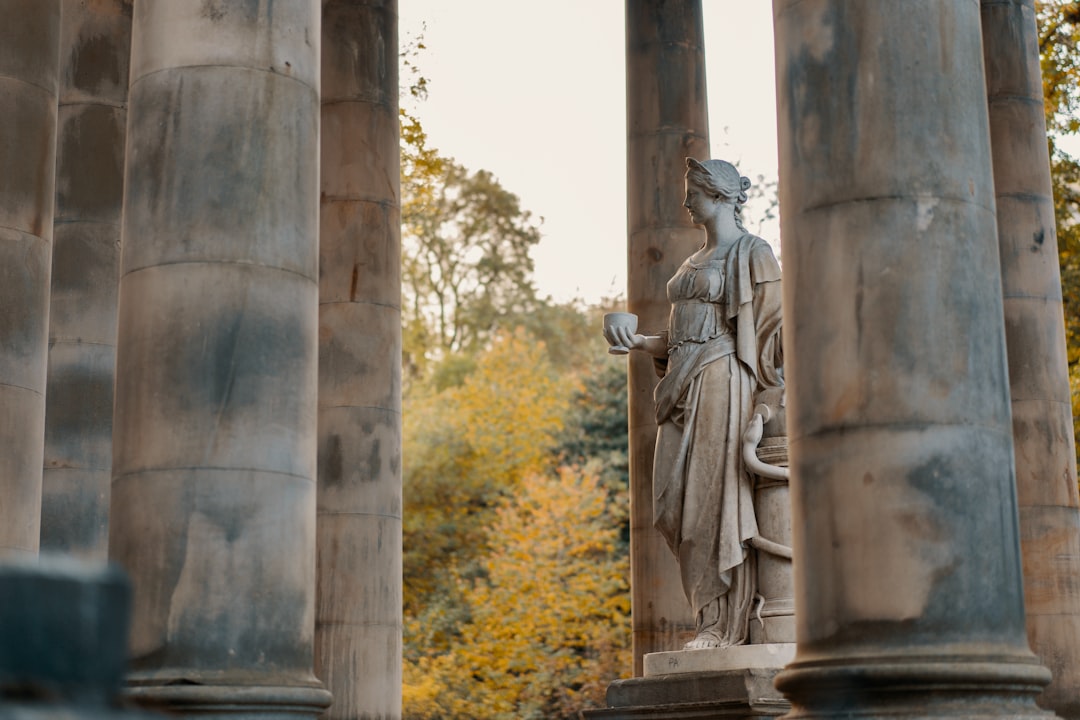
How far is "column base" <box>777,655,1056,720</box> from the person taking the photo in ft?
38.1

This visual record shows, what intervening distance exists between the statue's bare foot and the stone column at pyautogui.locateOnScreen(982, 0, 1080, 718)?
9.41m

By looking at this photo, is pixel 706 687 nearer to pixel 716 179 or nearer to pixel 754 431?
pixel 754 431

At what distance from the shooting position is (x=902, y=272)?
41.8 feet

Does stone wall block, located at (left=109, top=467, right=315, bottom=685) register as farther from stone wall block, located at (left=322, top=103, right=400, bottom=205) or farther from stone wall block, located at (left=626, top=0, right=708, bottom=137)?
stone wall block, located at (left=626, top=0, right=708, bottom=137)

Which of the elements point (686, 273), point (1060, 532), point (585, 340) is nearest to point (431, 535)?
point (585, 340)

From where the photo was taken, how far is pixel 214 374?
48.7ft

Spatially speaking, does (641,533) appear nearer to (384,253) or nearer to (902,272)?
(384,253)

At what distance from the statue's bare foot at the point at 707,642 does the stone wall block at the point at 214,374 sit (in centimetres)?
655

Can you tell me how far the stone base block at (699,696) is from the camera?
60.2 ft

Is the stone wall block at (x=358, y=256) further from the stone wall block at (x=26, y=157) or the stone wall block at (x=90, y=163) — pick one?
the stone wall block at (x=26, y=157)

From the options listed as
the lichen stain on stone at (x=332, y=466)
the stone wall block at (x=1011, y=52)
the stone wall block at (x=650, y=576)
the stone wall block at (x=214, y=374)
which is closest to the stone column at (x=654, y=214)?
the stone wall block at (x=650, y=576)

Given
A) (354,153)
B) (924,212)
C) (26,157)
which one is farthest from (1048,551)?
(26,157)

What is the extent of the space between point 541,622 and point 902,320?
4545 centimetres

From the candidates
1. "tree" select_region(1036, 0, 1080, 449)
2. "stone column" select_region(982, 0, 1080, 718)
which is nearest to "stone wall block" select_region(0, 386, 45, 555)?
"stone column" select_region(982, 0, 1080, 718)
